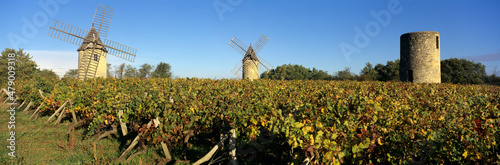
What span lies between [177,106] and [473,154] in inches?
175

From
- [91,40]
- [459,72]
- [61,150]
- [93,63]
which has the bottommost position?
[61,150]

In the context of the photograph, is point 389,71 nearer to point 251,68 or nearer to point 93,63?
point 251,68

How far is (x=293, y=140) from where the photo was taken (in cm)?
297

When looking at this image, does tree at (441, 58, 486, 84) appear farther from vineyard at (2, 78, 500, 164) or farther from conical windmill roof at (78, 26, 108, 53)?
conical windmill roof at (78, 26, 108, 53)

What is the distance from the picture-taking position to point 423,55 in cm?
1798

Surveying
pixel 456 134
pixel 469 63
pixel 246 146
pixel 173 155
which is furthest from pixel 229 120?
pixel 469 63

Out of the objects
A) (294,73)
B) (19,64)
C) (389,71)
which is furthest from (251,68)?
(19,64)

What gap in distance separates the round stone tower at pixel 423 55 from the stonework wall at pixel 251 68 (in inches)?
602

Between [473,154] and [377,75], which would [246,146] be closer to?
[473,154]

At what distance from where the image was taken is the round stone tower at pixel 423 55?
17.8m

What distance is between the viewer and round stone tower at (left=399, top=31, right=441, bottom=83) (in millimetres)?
17844

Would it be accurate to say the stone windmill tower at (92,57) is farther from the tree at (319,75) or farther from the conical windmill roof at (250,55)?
the tree at (319,75)

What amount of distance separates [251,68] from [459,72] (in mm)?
33236

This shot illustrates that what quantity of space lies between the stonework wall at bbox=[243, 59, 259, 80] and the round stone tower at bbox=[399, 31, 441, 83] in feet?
50.2
